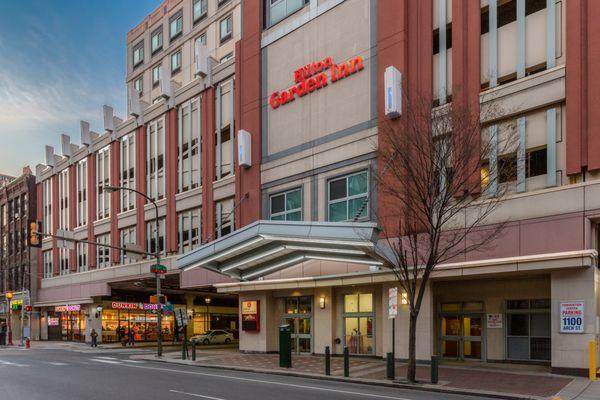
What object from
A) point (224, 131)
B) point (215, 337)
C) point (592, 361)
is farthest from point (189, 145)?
point (592, 361)

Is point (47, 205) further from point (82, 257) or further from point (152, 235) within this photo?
point (152, 235)

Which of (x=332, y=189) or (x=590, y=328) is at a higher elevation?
(x=332, y=189)

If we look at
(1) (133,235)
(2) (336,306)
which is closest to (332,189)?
(2) (336,306)

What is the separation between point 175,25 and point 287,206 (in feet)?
88.3

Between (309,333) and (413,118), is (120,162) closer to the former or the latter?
(309,333)

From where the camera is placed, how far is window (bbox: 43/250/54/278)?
178 feet

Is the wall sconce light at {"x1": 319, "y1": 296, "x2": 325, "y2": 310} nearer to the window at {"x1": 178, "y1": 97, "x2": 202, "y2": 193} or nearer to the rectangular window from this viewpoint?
the window at {"x1": 178, "y1": 97, "x2": 202, "y2": 193}

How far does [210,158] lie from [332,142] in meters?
10.4

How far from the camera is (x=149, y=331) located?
4931cm

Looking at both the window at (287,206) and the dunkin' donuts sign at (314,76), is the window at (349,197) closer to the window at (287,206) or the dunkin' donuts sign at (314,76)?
the window at (287,206)

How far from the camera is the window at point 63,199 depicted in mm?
52688

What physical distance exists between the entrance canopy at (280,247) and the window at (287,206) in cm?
292

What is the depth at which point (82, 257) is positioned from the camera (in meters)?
49.0

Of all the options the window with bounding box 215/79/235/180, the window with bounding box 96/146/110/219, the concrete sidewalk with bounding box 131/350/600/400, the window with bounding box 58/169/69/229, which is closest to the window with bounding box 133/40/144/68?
the window with bounding box 96/146/110/219
